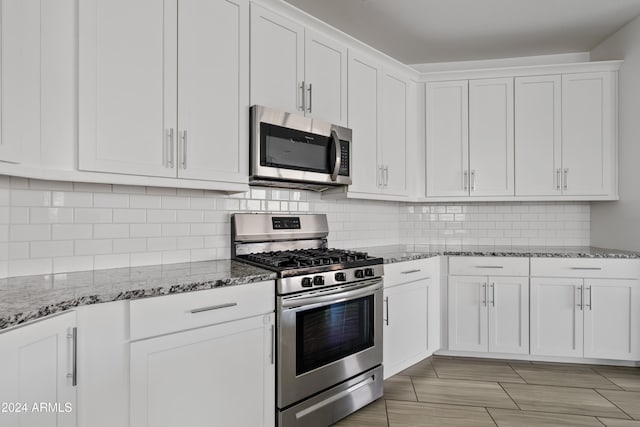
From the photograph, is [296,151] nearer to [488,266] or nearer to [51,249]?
[51,249]

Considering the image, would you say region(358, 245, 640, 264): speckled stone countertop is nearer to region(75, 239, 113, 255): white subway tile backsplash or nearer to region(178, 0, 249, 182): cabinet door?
region(178, 0, 249, 182): cabinet door

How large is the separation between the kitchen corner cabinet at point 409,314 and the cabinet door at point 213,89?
1368 millimetres

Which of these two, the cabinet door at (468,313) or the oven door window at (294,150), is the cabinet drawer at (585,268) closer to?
the cabinet door at (468,313)

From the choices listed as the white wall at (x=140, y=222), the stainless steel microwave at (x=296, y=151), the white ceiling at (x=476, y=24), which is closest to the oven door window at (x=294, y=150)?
the stainless steel microwave at (x=296, y=151)

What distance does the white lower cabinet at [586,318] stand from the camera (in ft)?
9.88

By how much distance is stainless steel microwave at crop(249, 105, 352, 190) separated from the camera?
7.47ft

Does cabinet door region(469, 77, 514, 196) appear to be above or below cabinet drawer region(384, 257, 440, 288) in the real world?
above

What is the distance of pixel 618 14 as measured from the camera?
298 centimetres

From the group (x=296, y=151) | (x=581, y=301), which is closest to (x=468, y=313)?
(x=581, y=301)

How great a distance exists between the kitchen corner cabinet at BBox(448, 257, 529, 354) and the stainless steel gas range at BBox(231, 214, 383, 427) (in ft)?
3.40

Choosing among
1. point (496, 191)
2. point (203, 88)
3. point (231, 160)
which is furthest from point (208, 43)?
point (496, 191)

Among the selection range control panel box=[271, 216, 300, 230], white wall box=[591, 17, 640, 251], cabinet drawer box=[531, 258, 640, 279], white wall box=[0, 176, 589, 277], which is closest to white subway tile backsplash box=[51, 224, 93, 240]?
white wall box=[0, 176, 589, 277]

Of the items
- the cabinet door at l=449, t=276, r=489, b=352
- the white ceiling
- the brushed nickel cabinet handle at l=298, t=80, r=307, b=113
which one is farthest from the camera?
the cabinet door at l=449, t=276, r=489, b=352

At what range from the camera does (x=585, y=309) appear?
3064 millimetres
